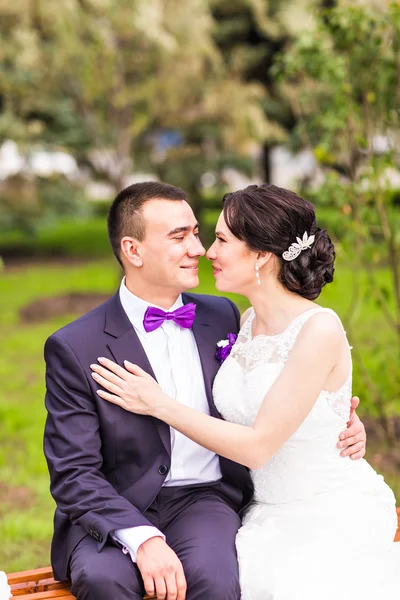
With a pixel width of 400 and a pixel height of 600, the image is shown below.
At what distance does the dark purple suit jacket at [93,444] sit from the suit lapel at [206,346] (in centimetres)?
9

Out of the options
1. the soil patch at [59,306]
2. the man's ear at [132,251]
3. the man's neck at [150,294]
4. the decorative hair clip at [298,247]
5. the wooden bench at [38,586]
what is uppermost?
the decorative hair clip at [298,247]

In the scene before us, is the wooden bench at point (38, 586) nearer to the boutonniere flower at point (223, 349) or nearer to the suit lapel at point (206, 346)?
the suit lapel at point (206, 346)

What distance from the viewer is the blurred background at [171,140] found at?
545 centimetres

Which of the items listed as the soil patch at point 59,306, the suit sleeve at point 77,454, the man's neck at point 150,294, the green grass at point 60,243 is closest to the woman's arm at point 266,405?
the suit sleeve at point 77,454

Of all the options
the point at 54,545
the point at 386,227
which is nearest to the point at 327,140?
the point at 386,227

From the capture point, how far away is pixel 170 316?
3.27 meters

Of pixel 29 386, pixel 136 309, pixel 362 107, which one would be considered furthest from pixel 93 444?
pixel 29 386

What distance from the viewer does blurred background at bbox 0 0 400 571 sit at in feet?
17.9

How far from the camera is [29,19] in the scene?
40.5ft

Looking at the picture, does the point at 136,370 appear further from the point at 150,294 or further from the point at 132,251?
the point at 132,251

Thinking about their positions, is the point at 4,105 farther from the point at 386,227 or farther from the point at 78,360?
the point at 78,360

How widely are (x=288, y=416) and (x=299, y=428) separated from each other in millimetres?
229

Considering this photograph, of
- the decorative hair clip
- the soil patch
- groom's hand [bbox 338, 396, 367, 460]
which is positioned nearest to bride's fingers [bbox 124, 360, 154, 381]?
the decorative hair clip

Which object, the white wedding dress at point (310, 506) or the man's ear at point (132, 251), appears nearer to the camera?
the white wedding dress at point (310, 506)
